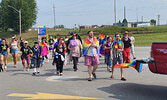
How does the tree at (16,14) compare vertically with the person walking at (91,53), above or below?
above

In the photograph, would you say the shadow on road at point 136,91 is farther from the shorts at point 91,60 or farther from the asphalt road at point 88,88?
the shorts at point 91,60

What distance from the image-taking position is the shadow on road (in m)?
5.93

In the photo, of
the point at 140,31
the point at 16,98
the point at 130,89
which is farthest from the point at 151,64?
the point at 140,31

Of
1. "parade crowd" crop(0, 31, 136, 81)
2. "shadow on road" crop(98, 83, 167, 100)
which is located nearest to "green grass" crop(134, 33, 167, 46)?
"parade crowd" crop(0, 31, 136, 81)

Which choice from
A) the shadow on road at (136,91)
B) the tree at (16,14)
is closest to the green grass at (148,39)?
the shadow on road at (136,91)

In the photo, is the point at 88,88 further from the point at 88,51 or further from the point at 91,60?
the point at 88,51

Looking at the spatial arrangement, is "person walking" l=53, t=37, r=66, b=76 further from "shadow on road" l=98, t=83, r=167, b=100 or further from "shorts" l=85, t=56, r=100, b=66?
"shadow on road" l=98, t=83, r=167, b=100

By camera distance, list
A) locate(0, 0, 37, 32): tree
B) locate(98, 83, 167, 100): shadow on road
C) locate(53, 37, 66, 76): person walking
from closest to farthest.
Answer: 1. locate(98, 83, 167, 100): shadow on road
2. locate(53, 37, 66, 76): person walking
3. locate(0, 0, 37, 32): tree

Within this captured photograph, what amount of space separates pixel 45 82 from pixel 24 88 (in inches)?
41.8

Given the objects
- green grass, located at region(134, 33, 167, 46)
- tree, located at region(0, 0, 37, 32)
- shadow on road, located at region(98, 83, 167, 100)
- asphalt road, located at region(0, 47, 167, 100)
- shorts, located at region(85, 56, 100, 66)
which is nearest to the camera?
shadow on road, located at region(98, 83, 167, 100)

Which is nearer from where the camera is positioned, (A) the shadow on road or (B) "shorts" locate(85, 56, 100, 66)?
(A) the shadow on road

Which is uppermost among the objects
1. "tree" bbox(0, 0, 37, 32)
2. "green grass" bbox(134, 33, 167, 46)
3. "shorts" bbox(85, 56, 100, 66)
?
"tree" bbox(0, 0, 37, 32)

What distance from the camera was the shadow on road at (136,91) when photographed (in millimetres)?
5935

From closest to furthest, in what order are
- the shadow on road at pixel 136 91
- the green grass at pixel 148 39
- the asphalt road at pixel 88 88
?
the shadow on road at pixel 136 91 → the asphalt road at pixel 88 88 → the green grass at pixel 148 39
